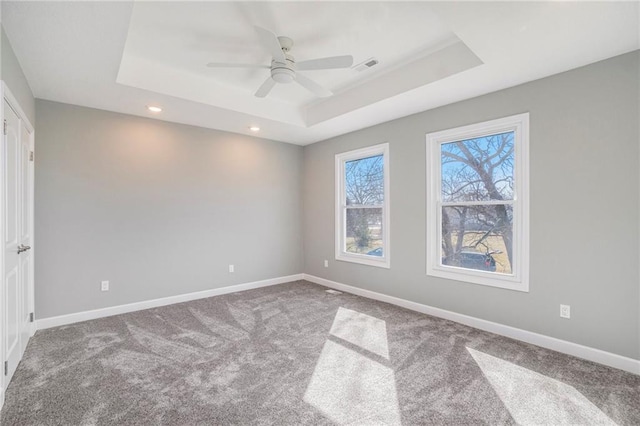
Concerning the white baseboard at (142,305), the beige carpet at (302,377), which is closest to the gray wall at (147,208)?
the white baseboard at (142,305)

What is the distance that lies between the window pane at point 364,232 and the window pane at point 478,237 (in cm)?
103

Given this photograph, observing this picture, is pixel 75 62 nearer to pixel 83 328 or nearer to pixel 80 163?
pixel 80 163

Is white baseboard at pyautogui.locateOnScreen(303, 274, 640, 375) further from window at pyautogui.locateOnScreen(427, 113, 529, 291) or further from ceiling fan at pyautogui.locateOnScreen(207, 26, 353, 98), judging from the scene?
ceiling fan at pyautogui.locateOnScreen(207, 26, 353, 98)

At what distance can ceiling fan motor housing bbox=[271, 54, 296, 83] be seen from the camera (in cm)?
267

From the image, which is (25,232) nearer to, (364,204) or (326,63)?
(326,63)

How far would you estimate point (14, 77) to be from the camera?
241 cm

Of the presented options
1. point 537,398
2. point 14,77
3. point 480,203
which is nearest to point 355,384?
point 537,398

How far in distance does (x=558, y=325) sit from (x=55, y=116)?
18.5 ft

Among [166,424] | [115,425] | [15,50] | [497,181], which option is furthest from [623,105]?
[15,50]

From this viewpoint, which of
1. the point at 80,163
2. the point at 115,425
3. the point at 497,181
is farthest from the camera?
the point at 80,163

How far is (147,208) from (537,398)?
14.7ft

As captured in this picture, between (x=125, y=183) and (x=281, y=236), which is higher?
(x=125, y=183)

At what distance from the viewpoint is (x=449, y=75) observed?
2885 millimetres

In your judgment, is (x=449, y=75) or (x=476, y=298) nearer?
(x=449, y=75)
